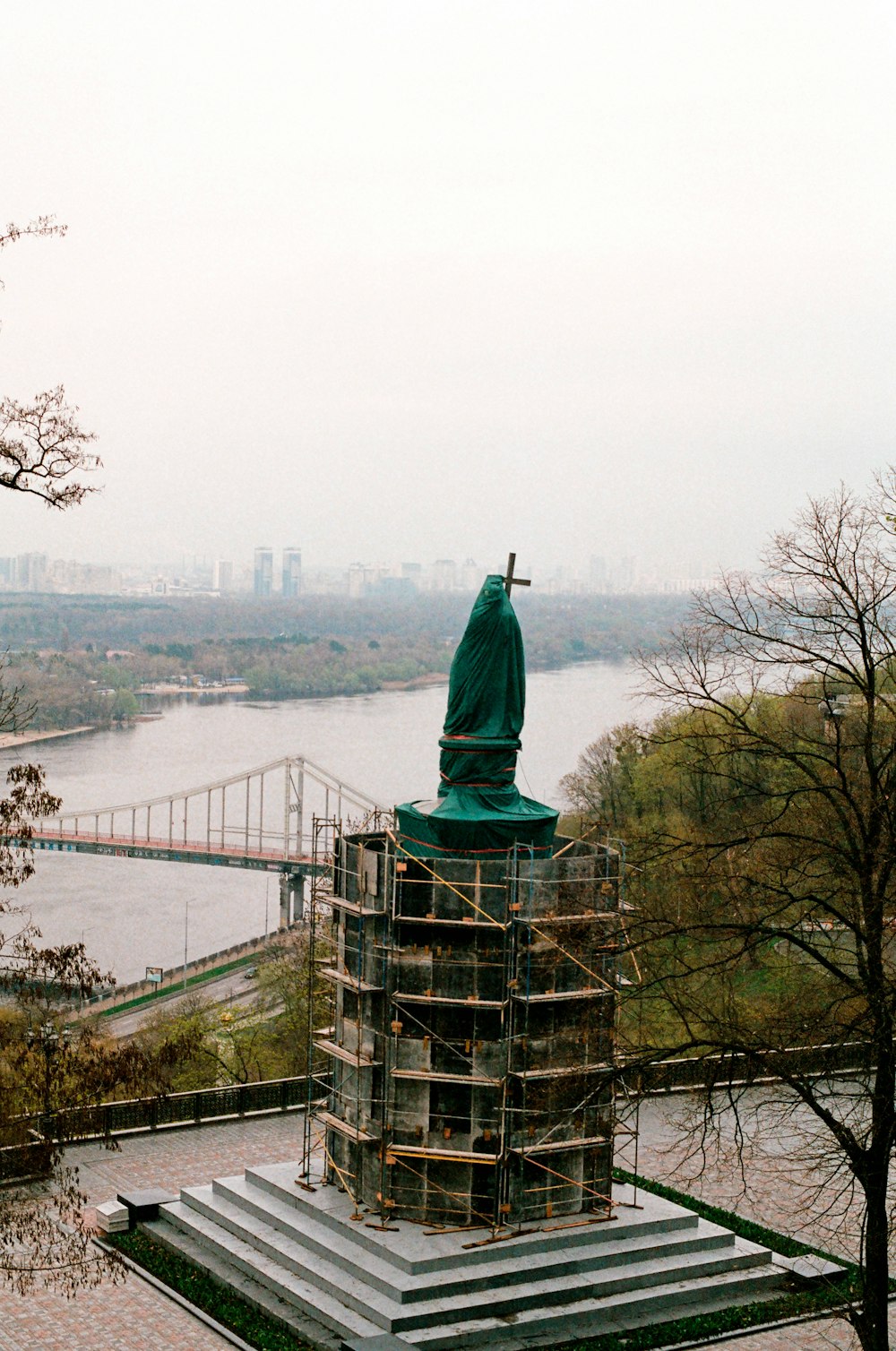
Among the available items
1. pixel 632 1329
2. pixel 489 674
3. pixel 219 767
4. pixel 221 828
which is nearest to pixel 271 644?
pixel 219 767

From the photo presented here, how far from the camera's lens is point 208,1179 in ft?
58.7

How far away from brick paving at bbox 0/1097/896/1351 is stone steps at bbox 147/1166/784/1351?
2.24 feet

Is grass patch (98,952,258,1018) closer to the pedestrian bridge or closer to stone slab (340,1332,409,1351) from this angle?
the pedestrian bridge

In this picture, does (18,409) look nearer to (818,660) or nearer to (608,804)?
(818,660)

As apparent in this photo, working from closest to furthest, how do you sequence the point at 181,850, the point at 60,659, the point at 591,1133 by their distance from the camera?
the point at 591,1133 < the point at 181,850 < the point at 60,659

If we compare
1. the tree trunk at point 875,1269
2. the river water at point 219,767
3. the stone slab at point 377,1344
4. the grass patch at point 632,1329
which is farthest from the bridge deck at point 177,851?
the tree trunk at point 875,1269

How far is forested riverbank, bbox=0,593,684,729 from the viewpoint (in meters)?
116

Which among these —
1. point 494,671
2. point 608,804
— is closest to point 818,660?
point 494,671

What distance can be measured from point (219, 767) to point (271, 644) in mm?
47207

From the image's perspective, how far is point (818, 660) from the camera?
484 inches

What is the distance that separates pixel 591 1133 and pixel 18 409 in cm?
923

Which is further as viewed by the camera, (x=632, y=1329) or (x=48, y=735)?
(x=48, y=735)

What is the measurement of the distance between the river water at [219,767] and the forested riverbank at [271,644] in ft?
7.47

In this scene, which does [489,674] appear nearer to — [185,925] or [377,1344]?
[377,1344]
